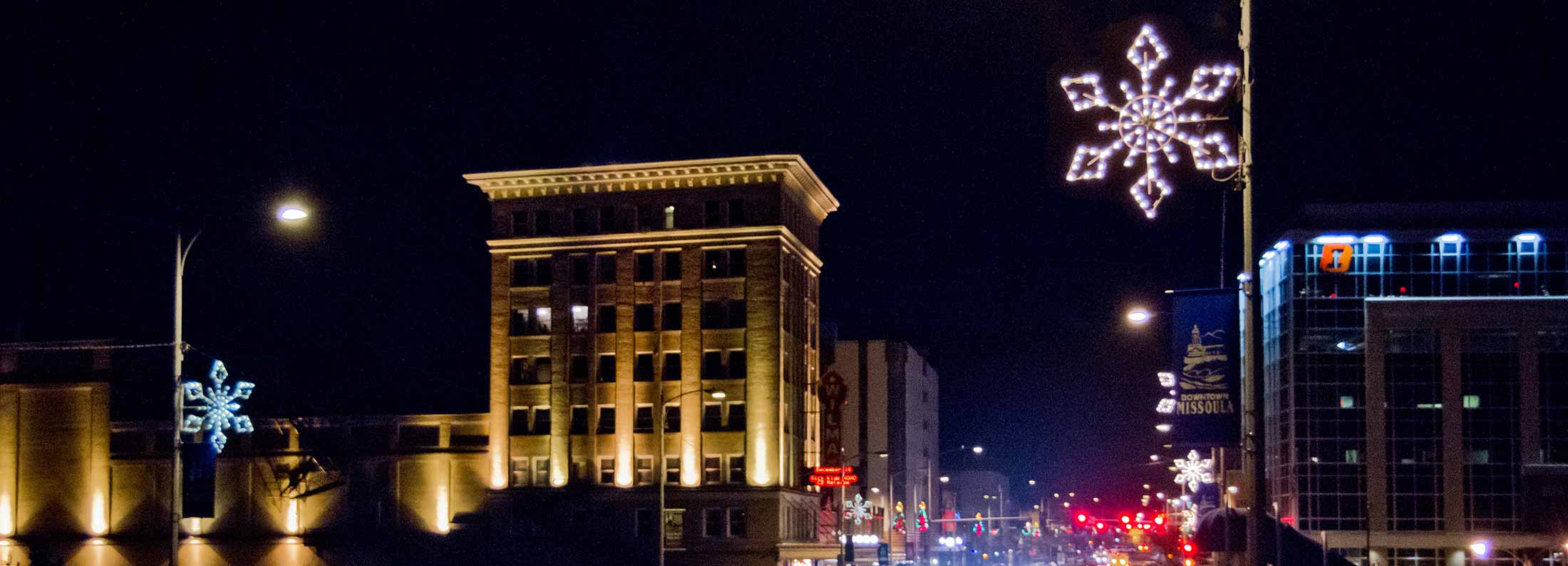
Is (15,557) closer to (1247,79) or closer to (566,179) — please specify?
(566,179)

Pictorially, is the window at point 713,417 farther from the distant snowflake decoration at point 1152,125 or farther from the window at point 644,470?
the distant snowflake decoration at point 1152,125

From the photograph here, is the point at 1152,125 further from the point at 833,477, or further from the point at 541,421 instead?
the point at 541,421

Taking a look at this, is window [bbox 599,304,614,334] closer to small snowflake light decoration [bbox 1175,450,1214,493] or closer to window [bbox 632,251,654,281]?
window [bbox 632,251,654,281]

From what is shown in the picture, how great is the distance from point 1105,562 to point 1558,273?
157 feet

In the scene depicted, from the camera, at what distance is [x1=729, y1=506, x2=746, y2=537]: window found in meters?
83.5

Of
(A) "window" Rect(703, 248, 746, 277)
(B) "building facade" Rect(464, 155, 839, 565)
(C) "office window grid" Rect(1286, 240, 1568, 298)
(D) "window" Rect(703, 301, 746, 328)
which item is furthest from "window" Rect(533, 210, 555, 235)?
(C) "office window grid" Rect(1286, 240, 1568, 298)

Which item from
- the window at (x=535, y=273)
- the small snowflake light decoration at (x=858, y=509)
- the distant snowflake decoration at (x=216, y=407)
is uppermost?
Answer: the window at (x=535, y=273)

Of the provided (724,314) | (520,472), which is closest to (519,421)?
(520,472)

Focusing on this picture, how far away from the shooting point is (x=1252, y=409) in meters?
18.9

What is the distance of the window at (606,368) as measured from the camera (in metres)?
86.7

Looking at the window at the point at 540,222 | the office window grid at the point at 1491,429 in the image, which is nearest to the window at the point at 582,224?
the window at the point at 540,222

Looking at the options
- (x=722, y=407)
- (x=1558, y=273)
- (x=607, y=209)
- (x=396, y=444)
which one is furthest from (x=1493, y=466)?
(x=396, y=444)

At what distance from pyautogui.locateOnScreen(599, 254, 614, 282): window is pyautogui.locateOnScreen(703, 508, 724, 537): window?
13371mm

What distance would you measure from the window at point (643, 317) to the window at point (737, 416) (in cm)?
625
